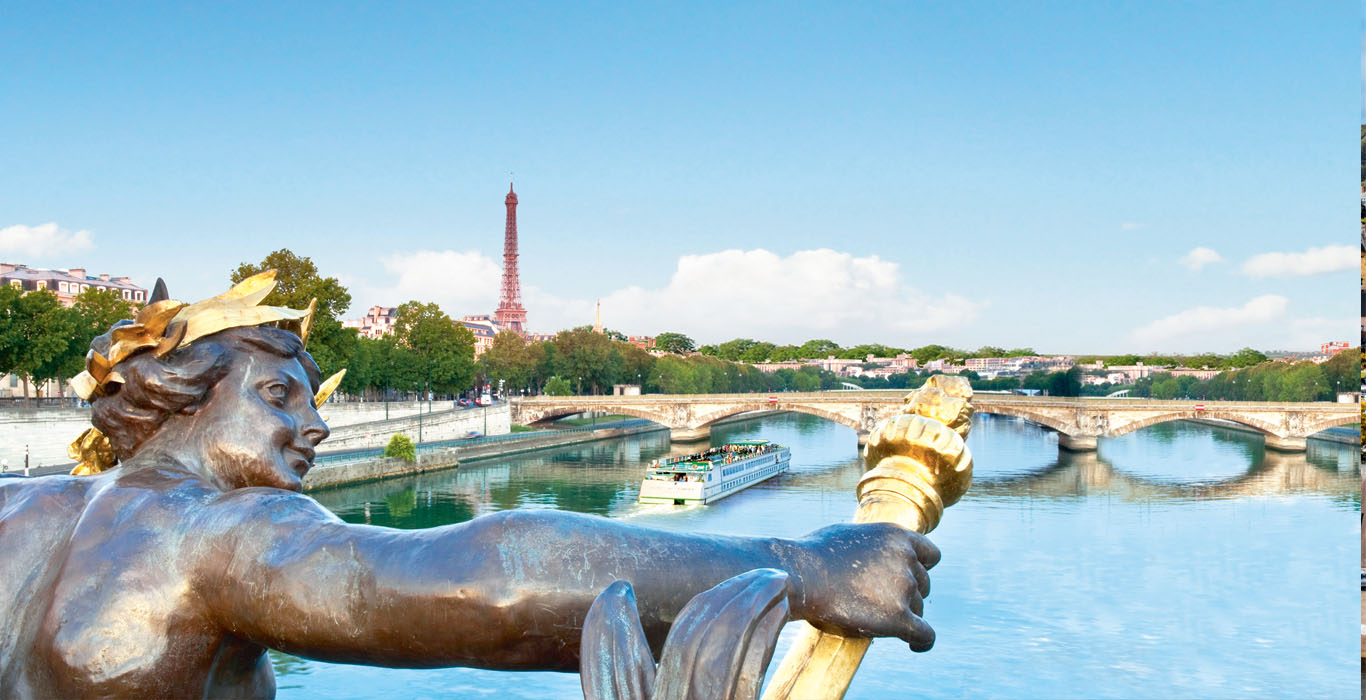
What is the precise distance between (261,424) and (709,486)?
72.6 ft

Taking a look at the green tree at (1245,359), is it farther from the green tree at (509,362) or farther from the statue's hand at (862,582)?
the statue's hand at (862,582)

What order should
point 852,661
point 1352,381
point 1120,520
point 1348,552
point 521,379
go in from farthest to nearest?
point 521,379, point 1352,381, point 1120,520, point 1348,552, point 852,661

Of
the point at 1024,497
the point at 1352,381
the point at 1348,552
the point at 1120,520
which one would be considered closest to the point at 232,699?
the point at 1348,552

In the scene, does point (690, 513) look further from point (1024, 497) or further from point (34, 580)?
point (34, 580)

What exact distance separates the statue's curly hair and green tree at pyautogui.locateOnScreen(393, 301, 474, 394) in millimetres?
33825

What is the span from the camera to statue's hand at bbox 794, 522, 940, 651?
40.0 inches

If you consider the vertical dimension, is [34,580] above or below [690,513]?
above

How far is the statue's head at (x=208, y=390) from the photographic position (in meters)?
1.23

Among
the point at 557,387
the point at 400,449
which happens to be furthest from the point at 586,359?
the point at 400,449

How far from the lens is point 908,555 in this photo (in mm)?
1060

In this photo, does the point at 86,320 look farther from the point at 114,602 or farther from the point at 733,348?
the point at 733,348

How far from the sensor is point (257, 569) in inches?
38.6

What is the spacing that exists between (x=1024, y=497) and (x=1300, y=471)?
8.89m

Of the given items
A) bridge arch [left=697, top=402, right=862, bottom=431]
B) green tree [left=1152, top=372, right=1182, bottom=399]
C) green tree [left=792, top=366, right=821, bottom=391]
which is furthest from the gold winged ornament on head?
green tree [left=792, top=366, right=821, bottom=391]
